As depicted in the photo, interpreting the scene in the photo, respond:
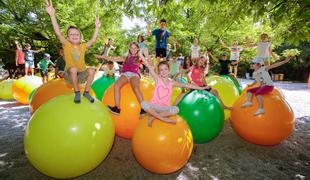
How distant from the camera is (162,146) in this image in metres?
4.14

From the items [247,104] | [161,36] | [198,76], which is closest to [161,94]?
[247,104]

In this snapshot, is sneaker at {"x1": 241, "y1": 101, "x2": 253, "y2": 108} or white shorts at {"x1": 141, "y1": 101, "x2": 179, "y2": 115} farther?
sneaker at {"x1": 241, "y1": 101, "x2": 253, "y2": 108}

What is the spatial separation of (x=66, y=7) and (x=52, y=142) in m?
15.1

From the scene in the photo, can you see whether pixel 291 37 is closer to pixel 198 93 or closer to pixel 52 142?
pixel 198 93

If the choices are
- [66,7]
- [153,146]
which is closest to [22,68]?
[66,7]

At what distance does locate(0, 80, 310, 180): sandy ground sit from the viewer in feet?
14.7

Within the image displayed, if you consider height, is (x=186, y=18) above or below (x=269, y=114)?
above

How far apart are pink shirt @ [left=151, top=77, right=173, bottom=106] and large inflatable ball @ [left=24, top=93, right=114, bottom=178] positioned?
118cm

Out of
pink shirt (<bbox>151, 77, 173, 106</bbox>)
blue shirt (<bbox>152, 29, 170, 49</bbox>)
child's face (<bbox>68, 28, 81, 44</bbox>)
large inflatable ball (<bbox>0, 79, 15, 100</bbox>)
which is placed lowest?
large inflatable ball (<bbox>0, 79, 15, 100</bbox>)

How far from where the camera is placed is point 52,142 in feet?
12.0

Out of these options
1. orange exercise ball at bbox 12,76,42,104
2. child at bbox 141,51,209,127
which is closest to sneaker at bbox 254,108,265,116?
child at bbox 141,51,209,127

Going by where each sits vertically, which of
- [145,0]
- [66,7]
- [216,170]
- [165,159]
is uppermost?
[66,7]

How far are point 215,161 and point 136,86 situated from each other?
7.98ft

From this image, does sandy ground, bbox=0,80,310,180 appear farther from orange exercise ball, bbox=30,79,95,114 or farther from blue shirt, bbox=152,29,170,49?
blue shirt, bbox=152,29,170,49
